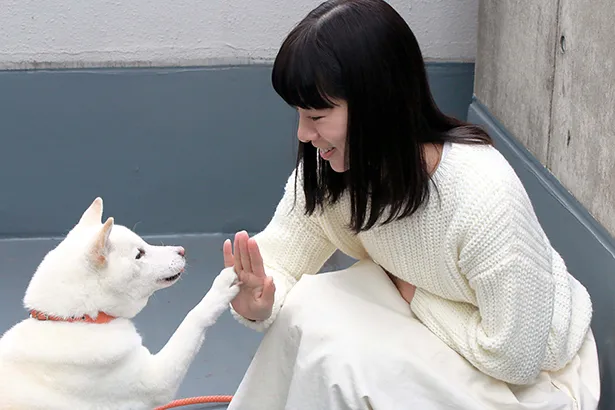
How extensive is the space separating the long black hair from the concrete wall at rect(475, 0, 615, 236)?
16.1 inches

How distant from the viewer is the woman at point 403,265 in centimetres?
129

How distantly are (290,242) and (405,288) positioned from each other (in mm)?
232

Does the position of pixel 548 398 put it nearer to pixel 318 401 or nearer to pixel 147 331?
pixel 318 401

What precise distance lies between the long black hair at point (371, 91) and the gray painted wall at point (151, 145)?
135 cm

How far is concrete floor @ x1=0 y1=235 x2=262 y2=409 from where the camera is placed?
7.06ft

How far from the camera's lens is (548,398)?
4.63 ft

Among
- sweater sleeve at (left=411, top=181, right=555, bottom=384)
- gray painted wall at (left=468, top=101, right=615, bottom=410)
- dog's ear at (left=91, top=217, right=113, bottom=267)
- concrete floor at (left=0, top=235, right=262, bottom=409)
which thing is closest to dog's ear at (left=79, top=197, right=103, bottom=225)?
dog's ear at (left=91, top=217, right=113, bottom=267)

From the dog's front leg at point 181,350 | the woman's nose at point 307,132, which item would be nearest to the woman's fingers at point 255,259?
the dog's front leg at point 181,350

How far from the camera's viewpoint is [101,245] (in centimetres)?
154

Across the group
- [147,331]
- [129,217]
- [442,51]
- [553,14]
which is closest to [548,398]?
[553,14]

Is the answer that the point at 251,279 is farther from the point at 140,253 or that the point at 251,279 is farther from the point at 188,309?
the point at 188,309

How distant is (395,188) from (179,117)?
1.51m

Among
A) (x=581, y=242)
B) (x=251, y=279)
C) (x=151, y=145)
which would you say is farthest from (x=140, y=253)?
(x=151, y=145)

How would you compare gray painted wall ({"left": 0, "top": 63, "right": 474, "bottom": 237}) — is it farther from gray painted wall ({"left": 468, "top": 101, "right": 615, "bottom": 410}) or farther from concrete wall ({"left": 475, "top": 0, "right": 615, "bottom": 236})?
gray painted wall ({"left": 468, "top": 101, "right": 615, "bottom": 410})
